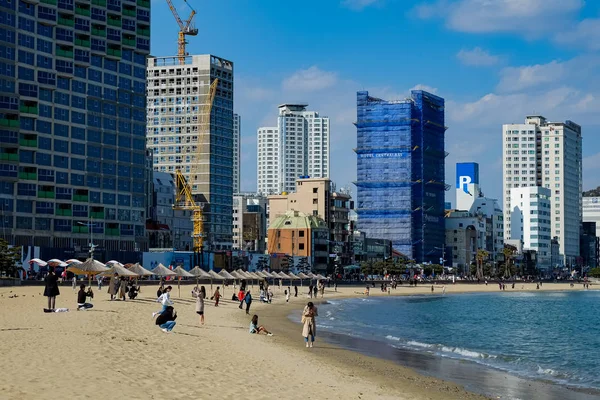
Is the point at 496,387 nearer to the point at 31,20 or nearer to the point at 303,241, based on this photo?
the point at 31,20

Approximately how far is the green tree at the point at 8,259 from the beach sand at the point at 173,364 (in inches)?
1787

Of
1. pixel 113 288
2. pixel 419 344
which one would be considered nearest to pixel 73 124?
pixel 113 288

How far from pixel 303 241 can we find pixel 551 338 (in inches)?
4638

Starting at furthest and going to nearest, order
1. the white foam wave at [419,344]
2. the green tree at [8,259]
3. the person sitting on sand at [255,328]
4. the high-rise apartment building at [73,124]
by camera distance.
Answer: the high-rise apartment building at [73,124]
the green tree at [8,259]
the white foam wave at [419,344]
the person sitting on sand at [255,328]

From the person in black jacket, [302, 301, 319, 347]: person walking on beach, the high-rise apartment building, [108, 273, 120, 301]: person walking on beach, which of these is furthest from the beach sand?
the high-rise apartment building

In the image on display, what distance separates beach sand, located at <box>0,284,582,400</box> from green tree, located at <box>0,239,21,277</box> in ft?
149

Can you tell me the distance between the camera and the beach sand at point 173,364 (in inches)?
848

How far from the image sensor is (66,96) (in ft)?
419

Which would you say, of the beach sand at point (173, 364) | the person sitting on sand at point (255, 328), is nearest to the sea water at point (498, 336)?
the beach sand at point (173, 364)

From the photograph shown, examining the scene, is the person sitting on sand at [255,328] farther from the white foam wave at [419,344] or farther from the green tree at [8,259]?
the green tree at [8,259]

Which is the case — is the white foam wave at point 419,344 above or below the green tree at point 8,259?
below

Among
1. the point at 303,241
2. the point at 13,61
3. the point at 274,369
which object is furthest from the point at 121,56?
the point at 274,369

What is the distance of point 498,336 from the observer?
Answer: 64.2 meters

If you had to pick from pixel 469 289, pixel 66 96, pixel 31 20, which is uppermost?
pixel 31 20
